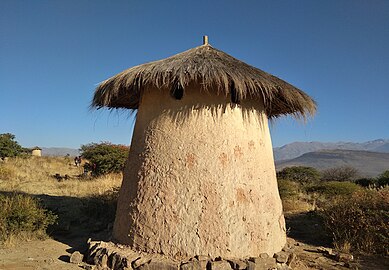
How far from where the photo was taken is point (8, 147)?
78.5ft

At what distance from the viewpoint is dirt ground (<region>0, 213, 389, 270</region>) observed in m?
4.61

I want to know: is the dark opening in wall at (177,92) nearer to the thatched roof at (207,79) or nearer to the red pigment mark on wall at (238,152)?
the thatched roof at (207,79)

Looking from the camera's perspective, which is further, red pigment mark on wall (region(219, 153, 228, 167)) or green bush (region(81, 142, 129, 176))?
green bush (region(81, 142, 129, 176))

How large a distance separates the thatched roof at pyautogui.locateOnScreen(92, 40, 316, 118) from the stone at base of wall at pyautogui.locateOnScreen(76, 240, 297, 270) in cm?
207

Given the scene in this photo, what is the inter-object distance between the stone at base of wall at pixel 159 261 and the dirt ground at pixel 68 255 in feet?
0.87

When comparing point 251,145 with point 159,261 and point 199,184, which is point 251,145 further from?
point 159,261

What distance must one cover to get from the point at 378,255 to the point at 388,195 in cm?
146

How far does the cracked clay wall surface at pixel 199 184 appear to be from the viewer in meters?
4.32

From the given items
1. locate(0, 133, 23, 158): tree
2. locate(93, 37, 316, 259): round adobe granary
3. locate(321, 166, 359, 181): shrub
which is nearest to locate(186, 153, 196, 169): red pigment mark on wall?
locate(93, 37, 316, 259): round adobe granary

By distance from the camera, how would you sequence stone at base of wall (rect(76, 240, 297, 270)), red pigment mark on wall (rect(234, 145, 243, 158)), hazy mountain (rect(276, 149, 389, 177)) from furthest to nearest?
hazy mountain (rect(276, 149, 389, 177)) < red pigment mark on wall (rect(234, 145, 243, 158)) < stone at base of wall (rect(76, 240, 297, 270))

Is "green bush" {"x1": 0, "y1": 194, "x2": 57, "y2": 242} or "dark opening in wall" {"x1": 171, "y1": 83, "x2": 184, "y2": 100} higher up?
"dark opening in wall" {"x1": 171, "y1": 83, "x2": 184, "y2": 100}

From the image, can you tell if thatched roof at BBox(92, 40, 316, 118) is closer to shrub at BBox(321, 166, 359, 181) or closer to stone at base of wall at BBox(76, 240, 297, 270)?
stone at base of wall at BBox(76, 240, 297, 270)

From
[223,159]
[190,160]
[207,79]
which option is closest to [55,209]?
[190,160]

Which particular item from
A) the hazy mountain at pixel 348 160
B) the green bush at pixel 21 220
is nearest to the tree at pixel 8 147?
the green bush at pixel 21 220
